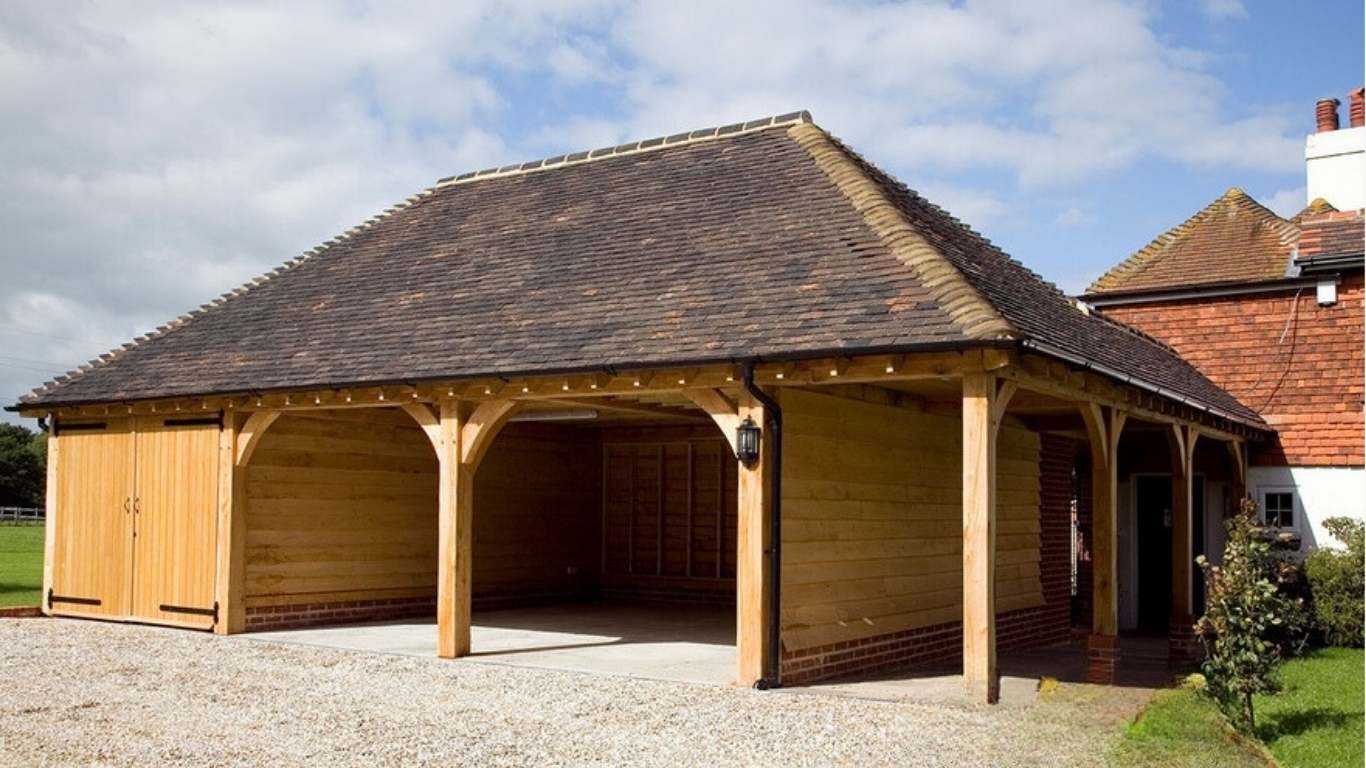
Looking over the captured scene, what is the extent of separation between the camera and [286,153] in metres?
19.6

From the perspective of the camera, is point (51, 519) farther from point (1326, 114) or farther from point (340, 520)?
point (1326, 114)

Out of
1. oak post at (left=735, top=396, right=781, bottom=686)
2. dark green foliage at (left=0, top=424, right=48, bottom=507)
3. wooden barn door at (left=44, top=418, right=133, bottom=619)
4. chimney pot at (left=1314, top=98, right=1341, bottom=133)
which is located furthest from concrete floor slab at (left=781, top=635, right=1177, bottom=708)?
dark green foliage at (left=0, top=424, right=48, bottom=507)

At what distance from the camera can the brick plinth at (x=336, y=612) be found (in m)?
13.2

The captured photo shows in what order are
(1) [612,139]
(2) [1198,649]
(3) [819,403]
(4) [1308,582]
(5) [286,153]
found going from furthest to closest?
(5) [286,153], (1) [612,139], (4) [1308,582], (2) [1198,649], (3) [819,403]

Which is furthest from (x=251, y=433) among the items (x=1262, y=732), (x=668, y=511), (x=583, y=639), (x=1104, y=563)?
(x=1262, y=732)

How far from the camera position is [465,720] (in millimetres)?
8180

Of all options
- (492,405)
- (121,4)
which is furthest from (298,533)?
(121,4)

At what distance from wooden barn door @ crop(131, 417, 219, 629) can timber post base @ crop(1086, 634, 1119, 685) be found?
8448 mm

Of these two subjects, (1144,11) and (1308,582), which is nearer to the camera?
(1144,11)

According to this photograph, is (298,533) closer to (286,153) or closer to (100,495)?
(100,495)

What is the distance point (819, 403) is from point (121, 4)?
6821 mm

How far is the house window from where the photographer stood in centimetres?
1597

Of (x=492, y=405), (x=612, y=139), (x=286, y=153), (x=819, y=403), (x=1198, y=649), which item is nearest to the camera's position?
(x=819, y=403)

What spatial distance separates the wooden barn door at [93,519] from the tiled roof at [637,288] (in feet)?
1.80
